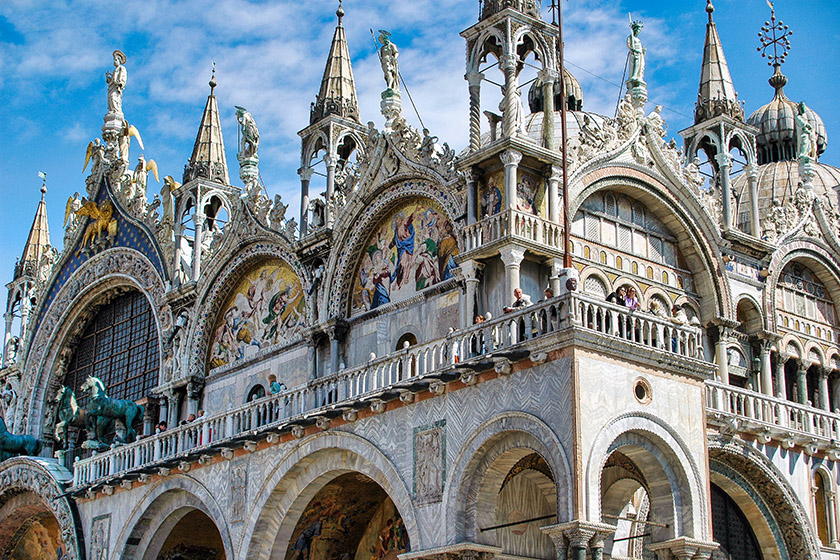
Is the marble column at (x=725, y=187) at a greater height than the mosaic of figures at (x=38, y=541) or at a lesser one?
greater

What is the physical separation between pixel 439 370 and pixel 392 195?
731 centimetres

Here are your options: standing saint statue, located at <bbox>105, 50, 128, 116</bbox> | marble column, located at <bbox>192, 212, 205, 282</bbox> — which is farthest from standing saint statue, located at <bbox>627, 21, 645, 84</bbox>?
standing saint statue, located at <bbox>105, 50, 128, 116</bbox>

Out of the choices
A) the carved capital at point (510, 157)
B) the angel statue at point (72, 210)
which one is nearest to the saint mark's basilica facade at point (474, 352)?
the carved capital at point (510, 157)

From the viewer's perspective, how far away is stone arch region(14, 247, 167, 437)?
38.8 metres

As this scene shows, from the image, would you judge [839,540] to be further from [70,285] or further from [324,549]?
[70,285]

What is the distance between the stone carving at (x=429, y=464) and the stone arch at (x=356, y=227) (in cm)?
685

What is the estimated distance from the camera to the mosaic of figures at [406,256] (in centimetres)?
2689

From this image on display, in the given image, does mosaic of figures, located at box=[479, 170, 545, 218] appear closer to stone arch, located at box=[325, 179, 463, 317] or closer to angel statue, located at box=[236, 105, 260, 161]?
stone arch, located at box=[325, 179, 463, 317]

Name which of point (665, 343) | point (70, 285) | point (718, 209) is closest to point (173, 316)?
point (70, 285)

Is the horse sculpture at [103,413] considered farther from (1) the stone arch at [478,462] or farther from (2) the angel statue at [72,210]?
(1) the stone arch at [478,462]

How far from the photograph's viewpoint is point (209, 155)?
3669cm

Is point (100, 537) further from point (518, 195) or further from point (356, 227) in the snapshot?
point (518, 195)

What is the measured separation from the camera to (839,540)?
82.2 feet

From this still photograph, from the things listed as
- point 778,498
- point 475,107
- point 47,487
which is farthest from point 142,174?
point 778,498
